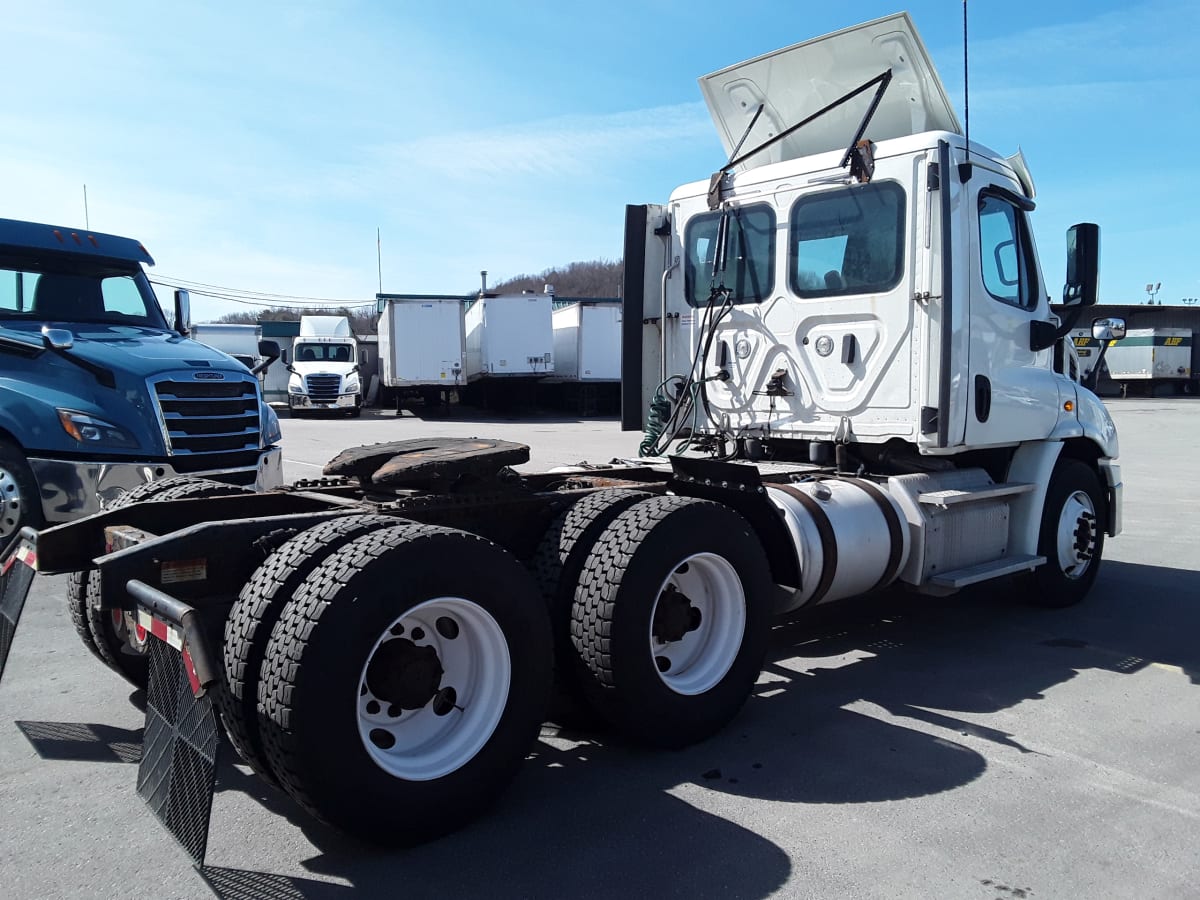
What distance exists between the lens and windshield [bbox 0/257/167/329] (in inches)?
310

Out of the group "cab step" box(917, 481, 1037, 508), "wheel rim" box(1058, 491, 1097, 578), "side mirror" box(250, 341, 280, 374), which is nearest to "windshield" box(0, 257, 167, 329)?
"side mirror" box(250, 341, 280, 374)

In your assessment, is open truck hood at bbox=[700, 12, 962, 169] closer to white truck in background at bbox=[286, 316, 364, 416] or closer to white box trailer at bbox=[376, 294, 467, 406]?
white box trailer at bbox=[376, 294, 467, 406]

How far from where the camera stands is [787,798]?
3.74m

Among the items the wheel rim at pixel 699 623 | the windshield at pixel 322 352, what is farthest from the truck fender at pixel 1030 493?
the windshield at pixel 322 352

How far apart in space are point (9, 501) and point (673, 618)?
523 cm

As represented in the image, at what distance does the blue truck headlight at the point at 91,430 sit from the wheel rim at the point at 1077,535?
7.08m

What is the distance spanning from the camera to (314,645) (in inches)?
118

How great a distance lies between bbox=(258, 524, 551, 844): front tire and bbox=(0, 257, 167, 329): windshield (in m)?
6.27

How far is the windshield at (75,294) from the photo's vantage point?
7871 mm

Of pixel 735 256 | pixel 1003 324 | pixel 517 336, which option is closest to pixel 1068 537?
pixel 1003 324

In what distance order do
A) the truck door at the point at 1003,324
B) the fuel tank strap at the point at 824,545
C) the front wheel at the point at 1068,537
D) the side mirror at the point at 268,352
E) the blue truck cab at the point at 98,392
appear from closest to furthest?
the fuel tank strap at the point at 824,545 → the truck door at the point at 1003,324 → the blue truck cab at the point at 98,392 → the front wheel at the point at 1068,537 → the side mirror at the point at 268,352

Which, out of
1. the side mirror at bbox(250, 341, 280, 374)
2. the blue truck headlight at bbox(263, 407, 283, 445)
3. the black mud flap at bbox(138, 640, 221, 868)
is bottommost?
the black mud flap at bbox(138, 640, 221, 868)

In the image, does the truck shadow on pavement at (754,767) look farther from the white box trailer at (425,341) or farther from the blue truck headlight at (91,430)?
the white box trailer at (425,341)

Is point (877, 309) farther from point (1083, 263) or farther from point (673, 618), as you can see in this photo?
point (673, 618)
